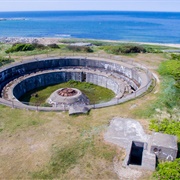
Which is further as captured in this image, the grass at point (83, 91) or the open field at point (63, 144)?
the grass at point (83, 91)

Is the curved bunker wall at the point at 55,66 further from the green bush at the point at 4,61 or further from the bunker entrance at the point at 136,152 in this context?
the bunker entrance at the point at 136,152

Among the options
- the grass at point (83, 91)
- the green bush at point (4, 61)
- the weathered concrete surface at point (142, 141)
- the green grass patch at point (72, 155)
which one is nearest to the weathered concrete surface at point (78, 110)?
the weathered concrete surface at point (142, 141)

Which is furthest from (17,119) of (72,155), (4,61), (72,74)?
(4,61)

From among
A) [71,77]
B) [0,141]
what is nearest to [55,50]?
[71,77]

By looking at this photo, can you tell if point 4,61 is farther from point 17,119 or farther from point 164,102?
point 164,102

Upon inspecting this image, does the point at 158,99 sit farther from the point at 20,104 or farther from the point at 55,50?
the point at 55,50

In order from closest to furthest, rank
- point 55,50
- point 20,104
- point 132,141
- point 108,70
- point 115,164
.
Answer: point 115,164, point 132,141, point 20,104, point 108,70, point 55,50
